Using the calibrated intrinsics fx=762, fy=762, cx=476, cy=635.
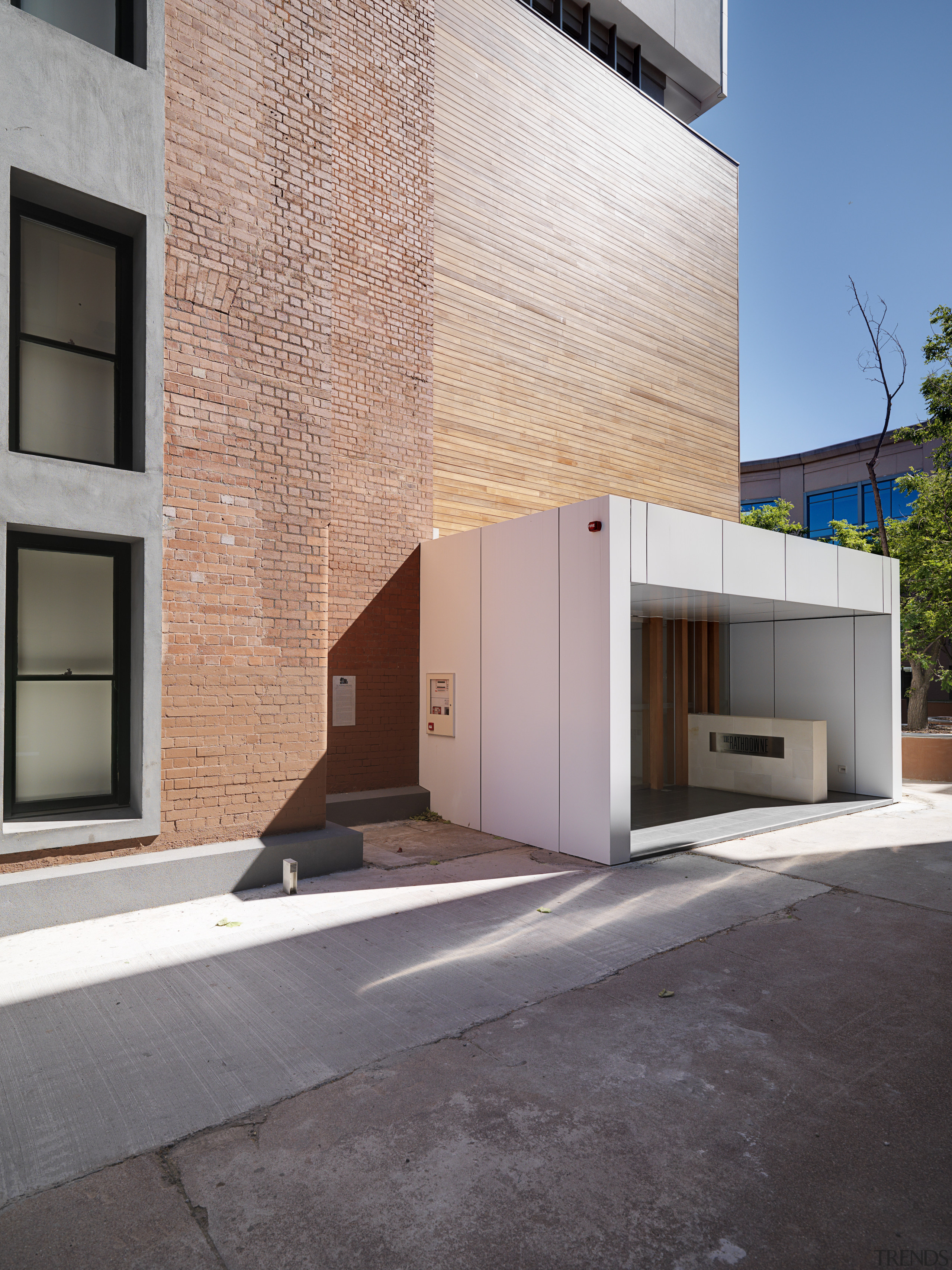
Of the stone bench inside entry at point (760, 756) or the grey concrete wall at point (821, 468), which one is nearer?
the stone bench inside entry at point (760, 756)

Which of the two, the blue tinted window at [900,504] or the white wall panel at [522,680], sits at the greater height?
the blue tinted window at [900,504]

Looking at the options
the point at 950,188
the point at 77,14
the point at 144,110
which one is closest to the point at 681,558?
the point at 144,110

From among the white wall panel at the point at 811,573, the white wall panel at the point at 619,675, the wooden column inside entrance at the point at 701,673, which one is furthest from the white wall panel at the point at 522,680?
the wooden column inside entrance at the point at 701,673

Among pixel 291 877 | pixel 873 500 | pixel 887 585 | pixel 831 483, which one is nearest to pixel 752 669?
pixel 887 585

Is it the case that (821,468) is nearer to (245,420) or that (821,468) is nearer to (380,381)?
(380,381)

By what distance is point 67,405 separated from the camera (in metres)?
7.10

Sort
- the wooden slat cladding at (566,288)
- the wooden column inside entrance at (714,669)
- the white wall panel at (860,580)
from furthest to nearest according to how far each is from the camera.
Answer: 1. the wooden column inside entrance at (714,669)
2. the wooden slat cladding at (566,288)
3. the white wall panel at (860,580)

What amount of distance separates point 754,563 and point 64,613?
8.10 m

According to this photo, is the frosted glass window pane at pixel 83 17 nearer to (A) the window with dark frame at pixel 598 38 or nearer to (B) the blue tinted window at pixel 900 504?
(A) the window with dark frame at pixel 598 38

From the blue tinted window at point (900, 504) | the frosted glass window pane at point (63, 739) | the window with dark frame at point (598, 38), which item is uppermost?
the window with dark frame at point (598, 38)

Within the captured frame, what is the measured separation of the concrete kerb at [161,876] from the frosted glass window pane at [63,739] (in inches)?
29.4

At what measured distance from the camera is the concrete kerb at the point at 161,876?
621 centimetres

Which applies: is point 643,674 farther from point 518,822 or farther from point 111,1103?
point 111,1103

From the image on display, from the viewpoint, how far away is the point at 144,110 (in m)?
7.25
